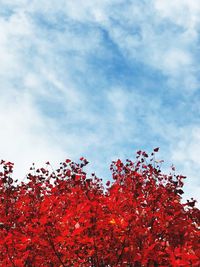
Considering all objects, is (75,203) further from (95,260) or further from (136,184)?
(136,184)

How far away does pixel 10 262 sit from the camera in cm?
1206

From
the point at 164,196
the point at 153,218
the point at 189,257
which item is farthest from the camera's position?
the point at 164,196

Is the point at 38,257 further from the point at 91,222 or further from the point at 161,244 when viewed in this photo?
the point at 161,244

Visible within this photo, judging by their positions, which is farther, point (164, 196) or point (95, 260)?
point (164, 196)

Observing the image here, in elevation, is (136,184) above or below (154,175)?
below

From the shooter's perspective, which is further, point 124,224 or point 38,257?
point 38,257

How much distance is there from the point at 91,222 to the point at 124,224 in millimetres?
974

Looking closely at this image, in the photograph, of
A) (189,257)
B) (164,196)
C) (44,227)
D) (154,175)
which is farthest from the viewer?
(154,175)

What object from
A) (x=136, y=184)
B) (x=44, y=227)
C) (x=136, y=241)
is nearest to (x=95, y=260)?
→ (x=136, y=241)

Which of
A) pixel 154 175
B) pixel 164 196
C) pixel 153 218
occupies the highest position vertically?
pixel 154 175

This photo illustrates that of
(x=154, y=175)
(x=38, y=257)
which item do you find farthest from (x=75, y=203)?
(x=154, y=175)

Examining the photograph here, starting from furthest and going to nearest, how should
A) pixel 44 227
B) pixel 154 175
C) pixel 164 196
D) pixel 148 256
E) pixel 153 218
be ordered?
pixel 154 175 → pixel 164 196 → pixel 153 218 → pixel 148 256 → pixel 44 227

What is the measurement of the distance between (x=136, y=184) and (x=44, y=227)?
16.0 ft

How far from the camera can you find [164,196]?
14.8 m
